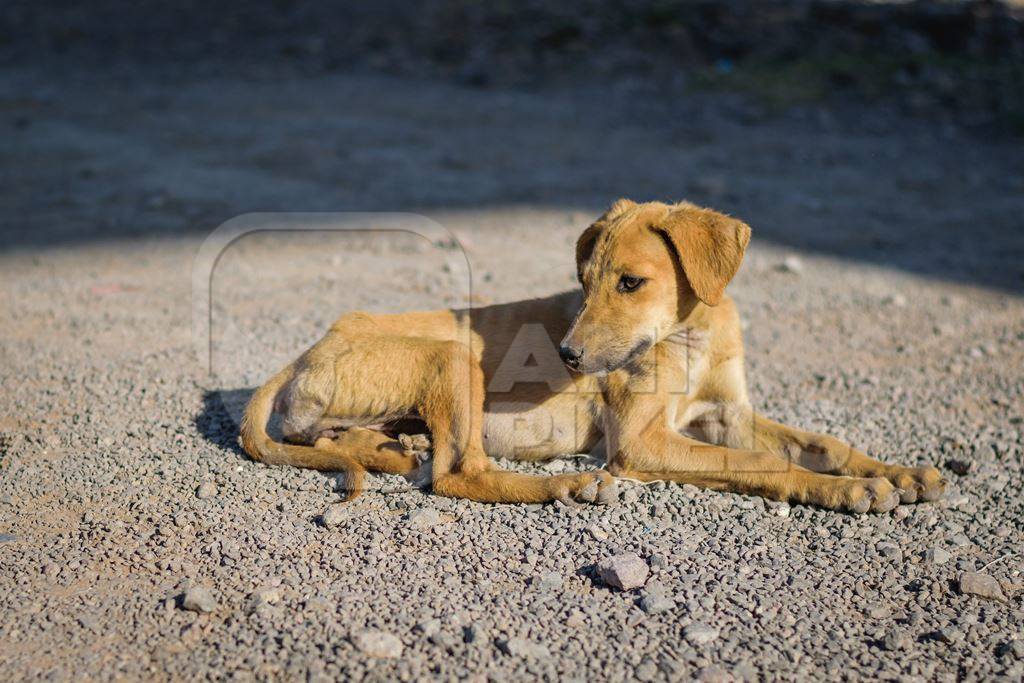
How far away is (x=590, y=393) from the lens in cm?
468

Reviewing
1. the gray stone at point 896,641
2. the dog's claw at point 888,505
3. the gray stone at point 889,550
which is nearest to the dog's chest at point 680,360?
the dog's claw at point 888,505

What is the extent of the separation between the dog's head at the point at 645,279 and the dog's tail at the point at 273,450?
1.05 m

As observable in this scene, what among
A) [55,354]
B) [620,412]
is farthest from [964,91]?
[55,354]

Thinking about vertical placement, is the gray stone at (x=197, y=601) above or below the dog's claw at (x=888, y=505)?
below

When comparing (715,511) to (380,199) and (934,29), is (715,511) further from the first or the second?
(934,29)

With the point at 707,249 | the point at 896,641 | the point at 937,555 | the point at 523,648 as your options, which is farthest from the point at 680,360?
the point at 523,648

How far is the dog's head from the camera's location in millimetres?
4316

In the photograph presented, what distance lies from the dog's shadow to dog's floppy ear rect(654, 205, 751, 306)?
212cm

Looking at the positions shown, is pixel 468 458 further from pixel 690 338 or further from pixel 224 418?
pixel 224 418

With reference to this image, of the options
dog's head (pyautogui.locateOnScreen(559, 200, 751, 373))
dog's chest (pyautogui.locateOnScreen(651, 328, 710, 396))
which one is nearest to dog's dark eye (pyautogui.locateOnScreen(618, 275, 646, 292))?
dog's head (pyautogui.locateOnScreen(559, 200, 751, 373))

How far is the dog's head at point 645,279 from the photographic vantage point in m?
4.32

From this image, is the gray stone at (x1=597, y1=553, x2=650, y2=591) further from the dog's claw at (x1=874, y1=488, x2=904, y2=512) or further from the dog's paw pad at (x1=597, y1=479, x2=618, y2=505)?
the dog's claw at (x1=874, y1=488, x2=904, y2=512)

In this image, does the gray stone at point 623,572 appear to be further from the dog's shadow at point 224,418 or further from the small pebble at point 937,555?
the dog's shadow at point 224,418

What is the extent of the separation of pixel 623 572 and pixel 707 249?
58.0 inches
